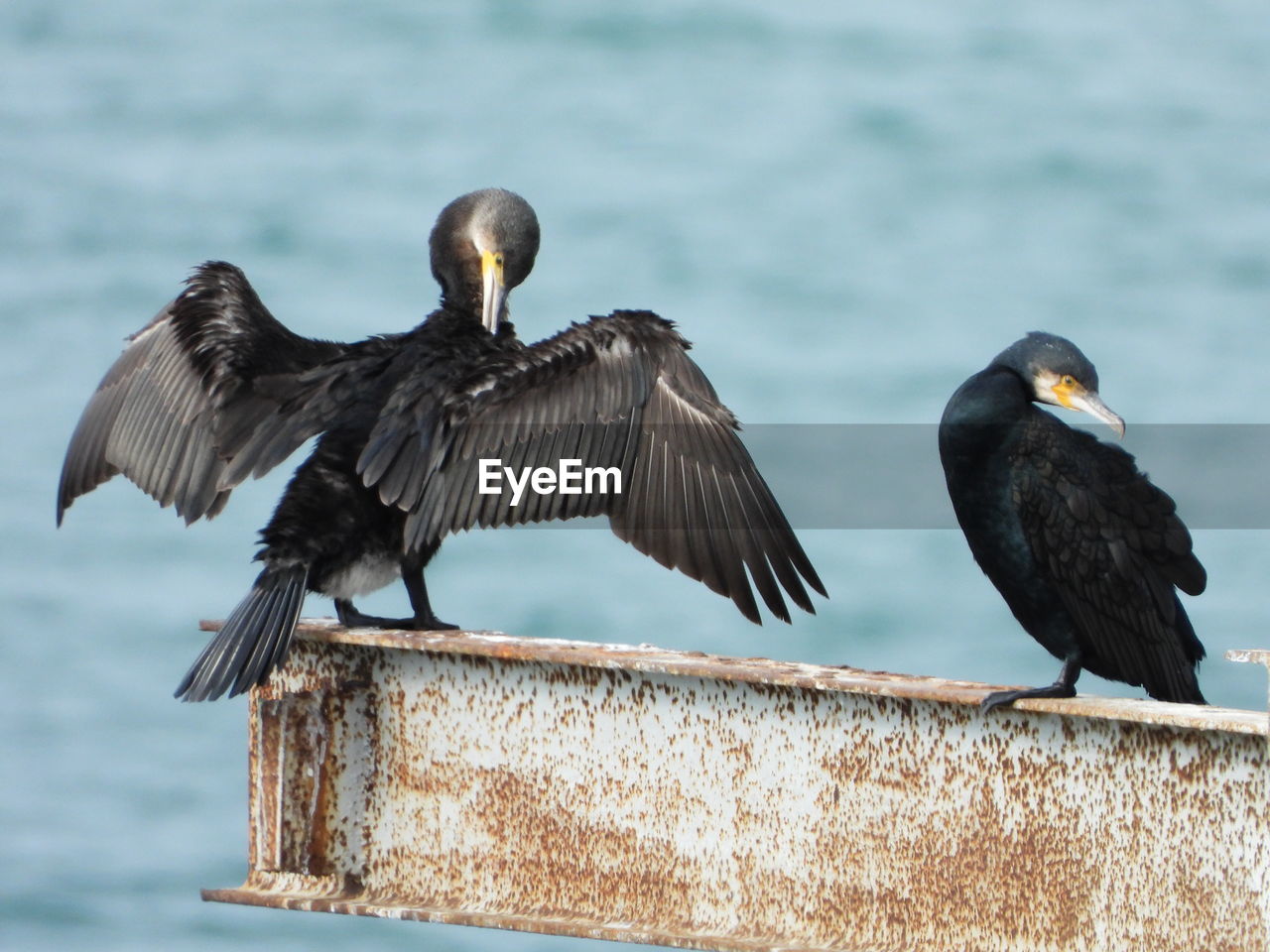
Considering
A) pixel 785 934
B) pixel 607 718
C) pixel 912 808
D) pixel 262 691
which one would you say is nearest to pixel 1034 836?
pixel 912 808

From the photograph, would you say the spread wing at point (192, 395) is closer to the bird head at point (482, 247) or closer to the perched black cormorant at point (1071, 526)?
the bird head at point (482, 247)

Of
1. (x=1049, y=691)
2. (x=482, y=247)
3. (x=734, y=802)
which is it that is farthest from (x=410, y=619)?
(x=1049, y=691)

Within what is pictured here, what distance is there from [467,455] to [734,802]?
3.48 ft

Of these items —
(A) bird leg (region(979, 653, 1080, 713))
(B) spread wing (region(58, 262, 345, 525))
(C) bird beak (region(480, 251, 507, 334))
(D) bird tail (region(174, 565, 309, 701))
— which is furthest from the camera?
(C) bird beak (region(480, 251, 507, 334))

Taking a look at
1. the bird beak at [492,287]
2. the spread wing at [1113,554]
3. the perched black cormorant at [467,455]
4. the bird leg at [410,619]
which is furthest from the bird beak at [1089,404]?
the bird beak at [492,287]

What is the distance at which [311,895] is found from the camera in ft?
9.46

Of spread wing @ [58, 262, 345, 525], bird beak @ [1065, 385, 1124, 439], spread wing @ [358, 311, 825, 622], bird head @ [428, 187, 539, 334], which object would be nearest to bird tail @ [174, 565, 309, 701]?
spread wing @ [358, 311, 825, 622]

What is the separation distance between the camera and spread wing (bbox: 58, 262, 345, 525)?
3.84m

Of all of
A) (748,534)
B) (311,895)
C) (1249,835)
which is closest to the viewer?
(1249,835)

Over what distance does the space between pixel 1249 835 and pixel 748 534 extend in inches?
57.2

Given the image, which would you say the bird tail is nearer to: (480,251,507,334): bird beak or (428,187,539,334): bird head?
(480,251,507,334): bird beak

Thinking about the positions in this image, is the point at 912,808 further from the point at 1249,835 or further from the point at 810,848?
the point at 1249,835

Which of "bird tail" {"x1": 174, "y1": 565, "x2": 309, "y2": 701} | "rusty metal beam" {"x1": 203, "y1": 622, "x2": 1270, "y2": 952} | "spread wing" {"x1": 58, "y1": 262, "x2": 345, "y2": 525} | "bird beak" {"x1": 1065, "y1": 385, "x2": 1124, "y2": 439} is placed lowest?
"rusty metal beam" {"x1": 203, "y1": 622, "x2": 1270, "y2": 952}

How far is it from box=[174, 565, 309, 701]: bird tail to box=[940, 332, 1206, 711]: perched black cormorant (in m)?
1.14
